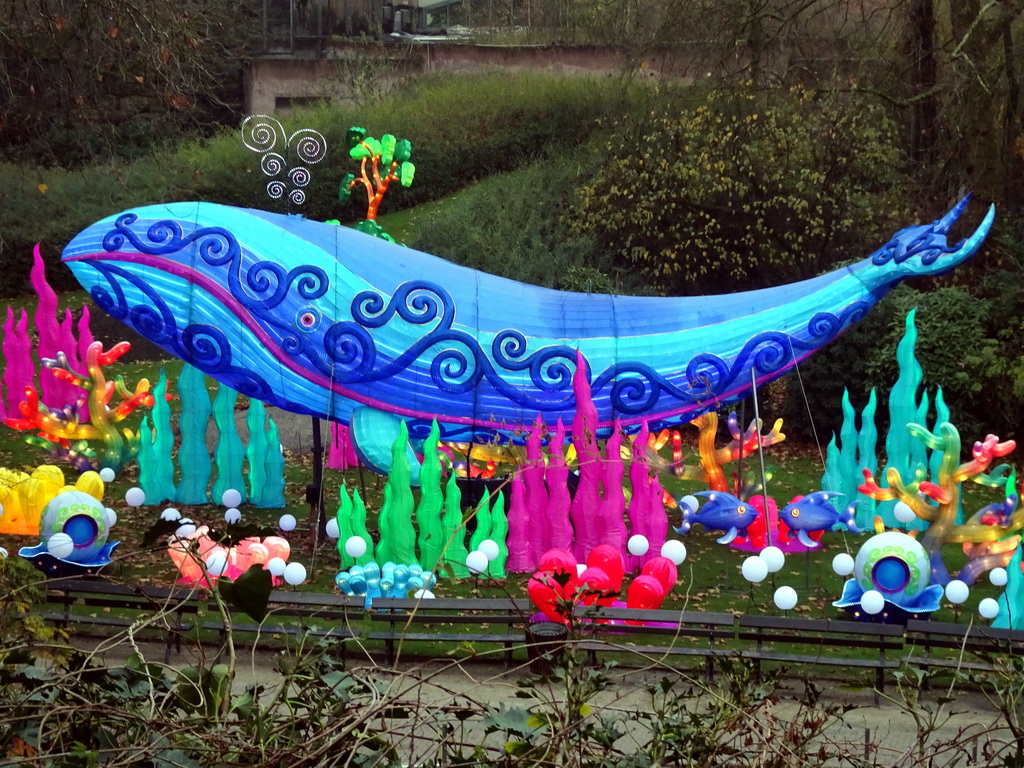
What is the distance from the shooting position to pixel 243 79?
2458 cm

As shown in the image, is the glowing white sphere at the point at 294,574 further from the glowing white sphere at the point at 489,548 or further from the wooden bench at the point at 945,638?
the wooden bench at the point at 945,638

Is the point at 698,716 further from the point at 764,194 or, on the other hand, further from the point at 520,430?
the point at 764,194

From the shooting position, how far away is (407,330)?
9711 mm

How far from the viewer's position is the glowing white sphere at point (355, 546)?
879cm

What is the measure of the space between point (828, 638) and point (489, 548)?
243 cm

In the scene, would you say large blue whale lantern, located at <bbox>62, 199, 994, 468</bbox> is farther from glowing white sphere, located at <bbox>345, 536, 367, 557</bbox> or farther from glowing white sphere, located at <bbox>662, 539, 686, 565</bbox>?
glowing white sphere, located at <bbox>662, 539, 686, 565</bbox>

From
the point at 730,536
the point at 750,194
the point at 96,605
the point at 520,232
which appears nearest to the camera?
the point at 96,605

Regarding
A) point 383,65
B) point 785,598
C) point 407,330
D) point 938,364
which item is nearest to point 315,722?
point 785,598

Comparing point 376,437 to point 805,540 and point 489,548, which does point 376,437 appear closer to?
point 489,548

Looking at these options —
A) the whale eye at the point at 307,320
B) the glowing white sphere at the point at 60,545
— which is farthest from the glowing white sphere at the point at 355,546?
the glowing white sphere at the point at 60,545

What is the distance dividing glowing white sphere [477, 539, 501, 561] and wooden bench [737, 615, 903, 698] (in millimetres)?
1943

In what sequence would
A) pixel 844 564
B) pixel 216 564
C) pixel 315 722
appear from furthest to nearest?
pixel 844 564 < pixel 216 564 < pixel 315 722

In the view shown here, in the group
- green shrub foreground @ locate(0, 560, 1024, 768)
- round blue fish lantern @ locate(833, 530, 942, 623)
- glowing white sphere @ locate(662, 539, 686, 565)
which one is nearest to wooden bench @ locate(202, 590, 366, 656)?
glowing white sphere @ locate(662, 539, 686, 565)

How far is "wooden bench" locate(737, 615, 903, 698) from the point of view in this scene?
7645mm
